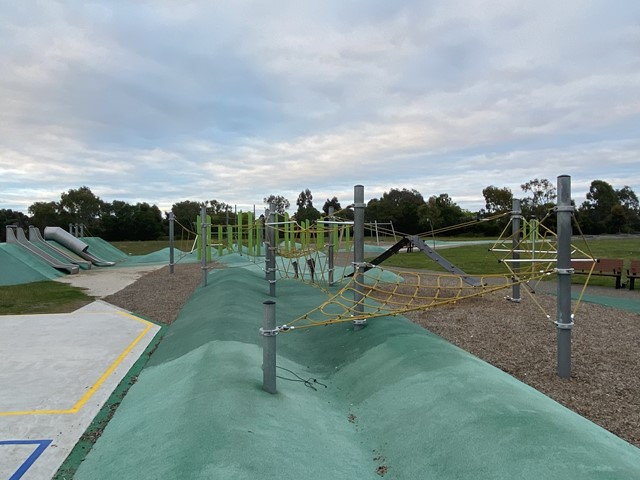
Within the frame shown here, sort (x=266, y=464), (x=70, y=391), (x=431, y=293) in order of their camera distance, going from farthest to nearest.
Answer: (x=431, y=293), (x=70, y=391), (x=266, y=464)

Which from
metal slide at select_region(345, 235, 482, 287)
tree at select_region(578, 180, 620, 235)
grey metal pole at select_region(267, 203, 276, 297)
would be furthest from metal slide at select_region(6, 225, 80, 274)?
tree at select_region(578, 180, 620, 235)

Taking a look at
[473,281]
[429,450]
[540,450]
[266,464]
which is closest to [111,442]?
[266,464]

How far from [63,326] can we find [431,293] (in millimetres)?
9484

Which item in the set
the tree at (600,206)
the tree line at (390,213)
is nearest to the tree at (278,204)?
the tree line at (390,213)

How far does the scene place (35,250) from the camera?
74.0 feet

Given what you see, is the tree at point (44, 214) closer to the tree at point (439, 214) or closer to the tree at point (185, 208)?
the tree at point (185, 208)

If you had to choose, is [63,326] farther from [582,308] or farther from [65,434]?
[582,308]

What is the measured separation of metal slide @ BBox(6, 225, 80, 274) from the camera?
21.6 meters

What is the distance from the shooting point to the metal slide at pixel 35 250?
21.6m

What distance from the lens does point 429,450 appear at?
12.2 ft

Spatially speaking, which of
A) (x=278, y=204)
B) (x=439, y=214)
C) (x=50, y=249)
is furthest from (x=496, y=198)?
(x=50, y=249)

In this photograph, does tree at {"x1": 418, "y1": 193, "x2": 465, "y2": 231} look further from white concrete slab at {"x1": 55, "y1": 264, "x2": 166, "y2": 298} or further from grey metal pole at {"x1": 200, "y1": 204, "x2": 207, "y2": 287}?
grey metal pole at {"x1": 200, "y1": 204, "x2": 207, "y2": 287}

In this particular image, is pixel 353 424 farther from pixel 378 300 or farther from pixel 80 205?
pixel 80 205

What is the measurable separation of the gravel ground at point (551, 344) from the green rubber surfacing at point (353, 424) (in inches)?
37.0
